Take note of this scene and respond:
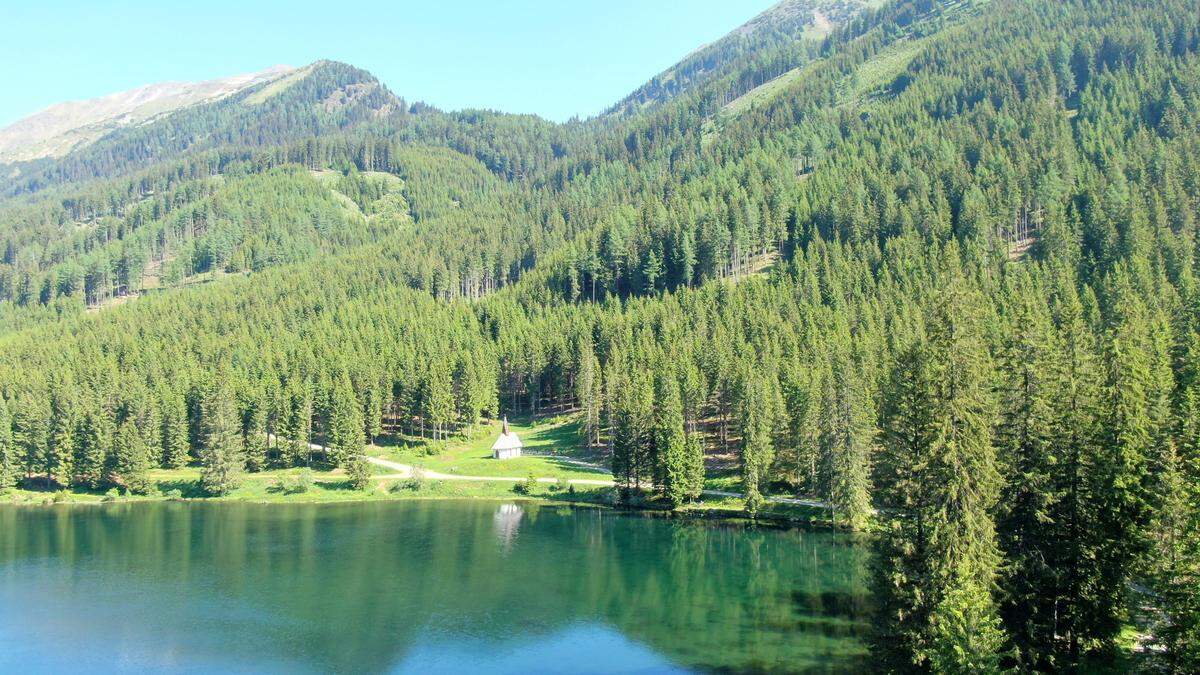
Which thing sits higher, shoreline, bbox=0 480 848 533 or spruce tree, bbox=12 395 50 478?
spruce tree, bbox=12 395 50 478

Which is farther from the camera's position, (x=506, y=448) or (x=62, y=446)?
(x=506, y=448)

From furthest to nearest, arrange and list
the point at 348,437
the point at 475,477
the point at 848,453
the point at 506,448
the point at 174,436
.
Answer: the point at 174,436
the point at 506,448
the point at 475,477
the point at 348,437
the point at 848,453

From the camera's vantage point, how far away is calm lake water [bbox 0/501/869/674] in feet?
151

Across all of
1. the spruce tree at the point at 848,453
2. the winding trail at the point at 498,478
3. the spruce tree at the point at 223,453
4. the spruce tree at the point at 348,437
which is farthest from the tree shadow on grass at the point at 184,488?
the spruce tree at the point at 848,453

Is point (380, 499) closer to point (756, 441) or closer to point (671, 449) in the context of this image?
point (671, 449)

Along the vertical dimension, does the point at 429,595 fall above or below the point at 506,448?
below

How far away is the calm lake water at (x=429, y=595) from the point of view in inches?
1807

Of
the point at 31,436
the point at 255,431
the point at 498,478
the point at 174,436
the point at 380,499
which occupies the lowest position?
the point at 380,499

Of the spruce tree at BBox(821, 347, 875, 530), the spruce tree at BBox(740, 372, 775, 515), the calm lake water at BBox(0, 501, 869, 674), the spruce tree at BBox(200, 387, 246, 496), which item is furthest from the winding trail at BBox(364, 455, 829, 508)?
the spruce tree at BBox(200, 387, 246, 496)

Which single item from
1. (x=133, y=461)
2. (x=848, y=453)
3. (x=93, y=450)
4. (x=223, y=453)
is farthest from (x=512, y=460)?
(x=93, y=450)

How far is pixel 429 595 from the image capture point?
57031mm


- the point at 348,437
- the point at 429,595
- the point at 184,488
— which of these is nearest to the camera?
the point at 429,595

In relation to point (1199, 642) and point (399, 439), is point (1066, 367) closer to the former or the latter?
point (1199, 642)

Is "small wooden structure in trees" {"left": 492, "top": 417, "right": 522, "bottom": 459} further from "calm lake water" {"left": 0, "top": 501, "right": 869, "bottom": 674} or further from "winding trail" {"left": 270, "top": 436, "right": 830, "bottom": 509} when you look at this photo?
"calm lake water" {"left": 0, "top": 501, "right": 869, "bottom": 674}
